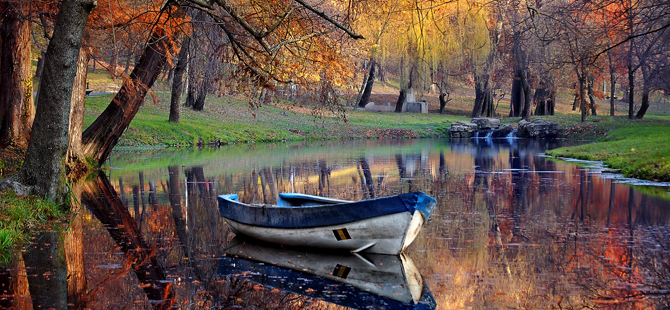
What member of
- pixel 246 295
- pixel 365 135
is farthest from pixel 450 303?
pixel 365 135

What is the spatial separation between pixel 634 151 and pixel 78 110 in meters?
17.1

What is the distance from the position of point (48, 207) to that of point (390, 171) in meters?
11.6

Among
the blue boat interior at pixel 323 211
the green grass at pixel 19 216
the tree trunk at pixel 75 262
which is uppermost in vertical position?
the blue boat interior at pixel 323 211

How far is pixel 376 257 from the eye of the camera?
28.1 ft

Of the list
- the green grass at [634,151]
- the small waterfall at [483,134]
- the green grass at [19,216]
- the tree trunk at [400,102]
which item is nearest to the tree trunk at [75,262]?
the green grass at [19,216]

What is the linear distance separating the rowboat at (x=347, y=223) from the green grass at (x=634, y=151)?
10.7m

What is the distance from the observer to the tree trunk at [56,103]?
984 cm

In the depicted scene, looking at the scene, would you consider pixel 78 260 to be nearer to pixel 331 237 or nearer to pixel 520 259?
pixel 331 237

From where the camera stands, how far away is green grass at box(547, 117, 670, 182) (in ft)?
55.9

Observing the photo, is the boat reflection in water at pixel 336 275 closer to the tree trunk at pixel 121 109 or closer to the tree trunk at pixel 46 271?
the tree trunk at pixel 46 271

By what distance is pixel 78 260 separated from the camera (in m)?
8.09

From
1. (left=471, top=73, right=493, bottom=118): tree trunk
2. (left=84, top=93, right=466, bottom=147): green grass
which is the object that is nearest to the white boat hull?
(left=84, top=93, right=466, bottom=147): green grass

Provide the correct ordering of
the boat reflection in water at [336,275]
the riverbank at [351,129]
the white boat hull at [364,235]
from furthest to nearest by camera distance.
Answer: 1. the riverbank at [351,129]
2. the white boat hull at [364,235]
3. the boat reflection in water at [336,275]

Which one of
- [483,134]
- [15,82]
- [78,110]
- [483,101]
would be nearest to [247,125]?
[483,134]
